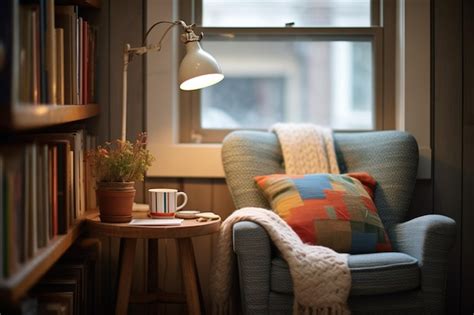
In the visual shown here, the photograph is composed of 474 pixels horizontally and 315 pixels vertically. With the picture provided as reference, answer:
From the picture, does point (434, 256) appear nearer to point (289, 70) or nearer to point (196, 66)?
point (196, 66)

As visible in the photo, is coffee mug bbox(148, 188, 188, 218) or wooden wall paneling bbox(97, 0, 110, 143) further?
wooden wall paneling bbox(97, 0, 110, 143)

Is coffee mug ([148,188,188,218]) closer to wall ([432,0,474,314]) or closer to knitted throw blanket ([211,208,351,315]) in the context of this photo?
knitted throw blanket ([211,208,351,315])

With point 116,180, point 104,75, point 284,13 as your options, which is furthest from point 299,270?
point 284,13

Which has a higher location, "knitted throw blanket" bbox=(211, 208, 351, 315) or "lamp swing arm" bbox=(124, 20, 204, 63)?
"lamp swing arm" bbox=(124, 20, 204, 63)

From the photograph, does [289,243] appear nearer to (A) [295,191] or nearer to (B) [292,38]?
(A) [295,191]

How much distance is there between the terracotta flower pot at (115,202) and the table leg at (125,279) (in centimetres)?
10

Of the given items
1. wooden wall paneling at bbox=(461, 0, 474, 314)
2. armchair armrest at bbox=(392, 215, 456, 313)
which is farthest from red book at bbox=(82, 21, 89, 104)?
wooden wall paneling at bbox=(461, 0, 474, 314)

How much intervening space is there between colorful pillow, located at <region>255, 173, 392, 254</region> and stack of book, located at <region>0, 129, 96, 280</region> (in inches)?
29.4

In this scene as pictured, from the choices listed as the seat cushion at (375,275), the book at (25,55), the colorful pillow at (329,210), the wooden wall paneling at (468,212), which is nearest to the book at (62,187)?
the book at (25,55)

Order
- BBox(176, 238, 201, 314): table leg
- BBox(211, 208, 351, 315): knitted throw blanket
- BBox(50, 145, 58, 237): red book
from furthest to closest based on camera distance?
1. BBox(176, 238, 201, 314): table leg
2. BBox(211, 208, 351, 315): knitted throw blanket
3. BBox(50, 145, 58, 237): red book

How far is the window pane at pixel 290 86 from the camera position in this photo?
3.67m

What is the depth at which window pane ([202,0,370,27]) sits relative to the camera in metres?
3.65

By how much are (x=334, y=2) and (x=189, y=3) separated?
66 cm

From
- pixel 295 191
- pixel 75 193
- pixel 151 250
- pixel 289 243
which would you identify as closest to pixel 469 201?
pixel 295 191
